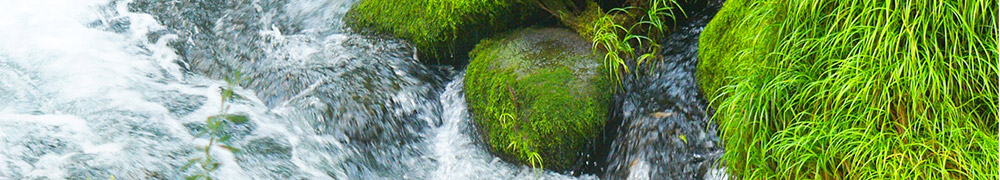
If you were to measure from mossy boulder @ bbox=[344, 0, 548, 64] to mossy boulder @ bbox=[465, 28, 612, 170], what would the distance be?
9.0 inches

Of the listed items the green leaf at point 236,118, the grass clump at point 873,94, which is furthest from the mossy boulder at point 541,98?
the green leaf at point 236,118

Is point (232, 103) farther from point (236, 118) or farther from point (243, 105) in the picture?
point (236, 118)

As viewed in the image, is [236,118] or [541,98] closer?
A: [541,98]

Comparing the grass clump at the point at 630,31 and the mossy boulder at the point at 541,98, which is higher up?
the grass clump at the point at 630,31

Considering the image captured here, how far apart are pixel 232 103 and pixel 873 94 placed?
9.52 feet

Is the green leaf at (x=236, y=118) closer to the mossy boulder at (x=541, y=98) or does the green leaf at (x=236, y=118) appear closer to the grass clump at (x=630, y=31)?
the mossy boulder at (x=541, y=98)

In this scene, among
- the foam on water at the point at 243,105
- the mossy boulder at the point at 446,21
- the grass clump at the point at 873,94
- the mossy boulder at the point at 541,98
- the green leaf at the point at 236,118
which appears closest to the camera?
the grass clump at the point at 873,94

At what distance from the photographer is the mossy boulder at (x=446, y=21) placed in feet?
13.3

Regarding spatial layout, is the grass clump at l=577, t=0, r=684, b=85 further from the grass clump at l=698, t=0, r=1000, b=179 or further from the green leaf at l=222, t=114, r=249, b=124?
the green leaf at l=222, t=114, r=249, b=124

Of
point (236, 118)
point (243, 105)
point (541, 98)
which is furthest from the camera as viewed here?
point (243, 105)

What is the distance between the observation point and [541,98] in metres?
3.47

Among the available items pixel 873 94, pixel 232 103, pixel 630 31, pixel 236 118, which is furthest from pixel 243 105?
pixel 873 94

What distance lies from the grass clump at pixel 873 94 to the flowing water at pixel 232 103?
77 centimetres

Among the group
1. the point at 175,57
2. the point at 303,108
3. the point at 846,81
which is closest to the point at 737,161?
the point at 846,81
